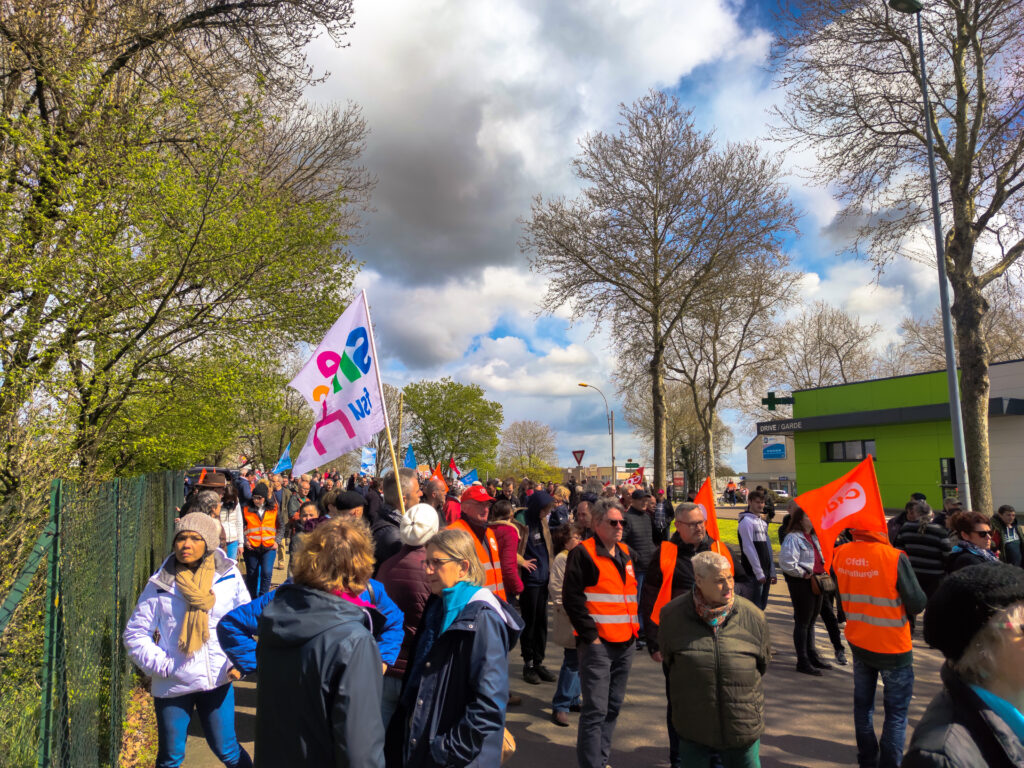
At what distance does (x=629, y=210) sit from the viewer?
20922mm

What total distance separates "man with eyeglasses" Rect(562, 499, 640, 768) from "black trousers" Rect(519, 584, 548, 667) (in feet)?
8.08

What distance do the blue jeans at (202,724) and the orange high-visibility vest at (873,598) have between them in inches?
164

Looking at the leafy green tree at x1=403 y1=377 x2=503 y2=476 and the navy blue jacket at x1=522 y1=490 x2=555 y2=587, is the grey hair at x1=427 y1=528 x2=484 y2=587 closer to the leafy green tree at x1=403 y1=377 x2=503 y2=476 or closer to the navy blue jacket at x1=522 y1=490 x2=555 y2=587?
the navy blue jacket at x1=522 y1=490 x2=555 y2=587

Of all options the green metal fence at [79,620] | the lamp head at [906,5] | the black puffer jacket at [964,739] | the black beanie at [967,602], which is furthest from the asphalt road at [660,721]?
the lamp head at [906,5]

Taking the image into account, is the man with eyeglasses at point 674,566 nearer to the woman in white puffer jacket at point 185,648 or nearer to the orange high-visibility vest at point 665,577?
the orange high-visibility vest at point 665,577

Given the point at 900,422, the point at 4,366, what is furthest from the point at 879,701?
the point at 900,422

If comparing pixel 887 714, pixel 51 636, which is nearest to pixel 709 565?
pixel 887 714

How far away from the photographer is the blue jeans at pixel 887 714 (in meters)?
4.35

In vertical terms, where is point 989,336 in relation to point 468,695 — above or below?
above

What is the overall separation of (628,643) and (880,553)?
198 cm

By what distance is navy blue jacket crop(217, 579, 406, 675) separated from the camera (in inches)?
123

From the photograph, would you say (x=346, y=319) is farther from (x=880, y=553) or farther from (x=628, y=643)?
(x=880, y=553)

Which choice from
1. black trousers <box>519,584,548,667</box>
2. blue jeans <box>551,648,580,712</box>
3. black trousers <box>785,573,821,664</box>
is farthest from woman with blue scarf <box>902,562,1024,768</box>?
black trousers <box>785,573,821,664</box>

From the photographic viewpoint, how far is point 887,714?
4441 mm
